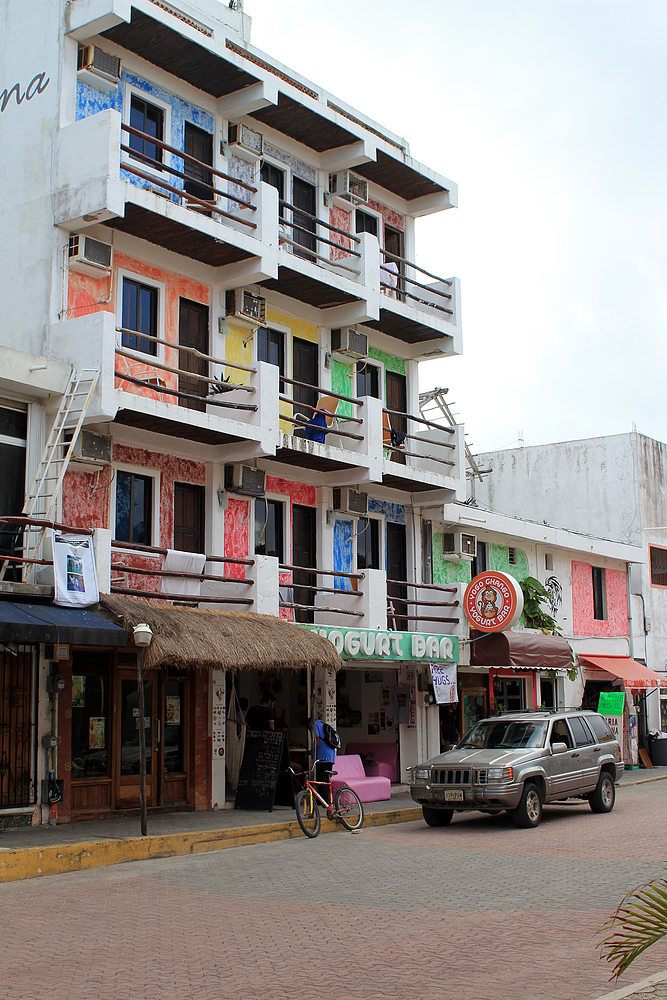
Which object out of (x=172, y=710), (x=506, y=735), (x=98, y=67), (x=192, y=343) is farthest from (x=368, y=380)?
(x=506, y=735)

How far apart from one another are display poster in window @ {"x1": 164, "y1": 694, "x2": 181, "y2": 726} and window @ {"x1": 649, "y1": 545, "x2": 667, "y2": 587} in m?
20.6

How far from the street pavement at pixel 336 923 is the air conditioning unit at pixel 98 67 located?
503 inches

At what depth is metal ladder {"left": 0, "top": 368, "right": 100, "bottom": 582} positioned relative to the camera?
15281 millimetres

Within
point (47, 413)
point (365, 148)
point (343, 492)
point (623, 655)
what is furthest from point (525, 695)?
point (47, 413)

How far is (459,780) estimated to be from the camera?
16.2m

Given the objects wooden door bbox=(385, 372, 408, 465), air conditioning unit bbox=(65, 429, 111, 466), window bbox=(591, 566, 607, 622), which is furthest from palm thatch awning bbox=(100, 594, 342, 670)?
window bbox=(591, 566, 607, 622)

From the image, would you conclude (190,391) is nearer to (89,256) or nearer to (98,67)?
(89,256)

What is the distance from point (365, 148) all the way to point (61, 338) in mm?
9123

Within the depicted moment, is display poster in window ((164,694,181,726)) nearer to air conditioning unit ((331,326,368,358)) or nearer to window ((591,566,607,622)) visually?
air conditioning unit ((331,326,368,358))

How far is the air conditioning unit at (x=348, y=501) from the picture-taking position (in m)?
22.1

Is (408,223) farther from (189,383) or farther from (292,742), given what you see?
(292,742)

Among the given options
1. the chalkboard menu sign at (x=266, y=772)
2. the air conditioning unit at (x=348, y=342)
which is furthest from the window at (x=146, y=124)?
the chalkboard menu sign at (x=266, y=772)

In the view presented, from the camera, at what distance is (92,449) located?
54.4 ft

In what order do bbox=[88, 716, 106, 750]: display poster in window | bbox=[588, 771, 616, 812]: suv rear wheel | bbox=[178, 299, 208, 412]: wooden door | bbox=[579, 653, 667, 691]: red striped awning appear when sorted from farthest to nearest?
1. bbox=[579, 653, 667, 691]: red striped awning
2. bbox=[178, 299, 208, 412]: wooden door
3. bbox=[588, 771, 616, 812]: suv rear wheel
4. bbox=[88, 716, 106, 750]: display poster in window
